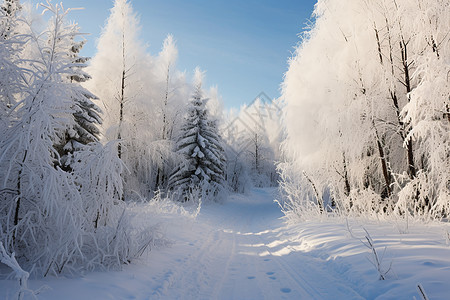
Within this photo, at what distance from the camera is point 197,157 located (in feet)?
55.2

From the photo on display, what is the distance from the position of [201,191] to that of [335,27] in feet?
37.0

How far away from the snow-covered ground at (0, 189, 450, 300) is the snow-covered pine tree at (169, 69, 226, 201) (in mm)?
10232

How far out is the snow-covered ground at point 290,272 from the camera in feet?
9.51

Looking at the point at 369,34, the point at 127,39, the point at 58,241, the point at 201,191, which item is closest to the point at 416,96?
the point at 369,34

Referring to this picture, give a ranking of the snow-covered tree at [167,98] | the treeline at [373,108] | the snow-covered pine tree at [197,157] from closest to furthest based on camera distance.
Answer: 1. the treeline at [373,108]
2. the snow-covered pine tree at [197,157]
3. the snow-covered tree at [167,98]

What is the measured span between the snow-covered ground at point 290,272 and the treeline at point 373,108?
6.27 feet

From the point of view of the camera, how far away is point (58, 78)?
3623 millimetres

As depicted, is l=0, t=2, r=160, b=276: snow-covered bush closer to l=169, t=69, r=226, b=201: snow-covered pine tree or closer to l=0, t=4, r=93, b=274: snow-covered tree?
l=0, t=4, r=93, b=274: snow-covered tree

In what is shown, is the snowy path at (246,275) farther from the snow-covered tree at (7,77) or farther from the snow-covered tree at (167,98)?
the snow-covered tree at (167,98)

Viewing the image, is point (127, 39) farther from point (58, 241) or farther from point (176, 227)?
point (58, 241)

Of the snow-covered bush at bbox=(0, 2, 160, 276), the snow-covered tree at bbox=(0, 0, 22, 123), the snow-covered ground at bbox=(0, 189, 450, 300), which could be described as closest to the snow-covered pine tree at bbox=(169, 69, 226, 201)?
the snow-covered ground at bbox=(0, 189, 450, 300)

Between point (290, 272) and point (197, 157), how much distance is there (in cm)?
1305

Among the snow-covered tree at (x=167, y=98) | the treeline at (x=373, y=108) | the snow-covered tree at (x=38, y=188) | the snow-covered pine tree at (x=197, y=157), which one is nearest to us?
the snow-covered tree at (x=38, y=188)

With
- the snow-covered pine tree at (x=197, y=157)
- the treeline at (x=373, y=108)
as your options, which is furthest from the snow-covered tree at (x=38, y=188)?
the snow-covered pine tree at (x=197, y=157)
